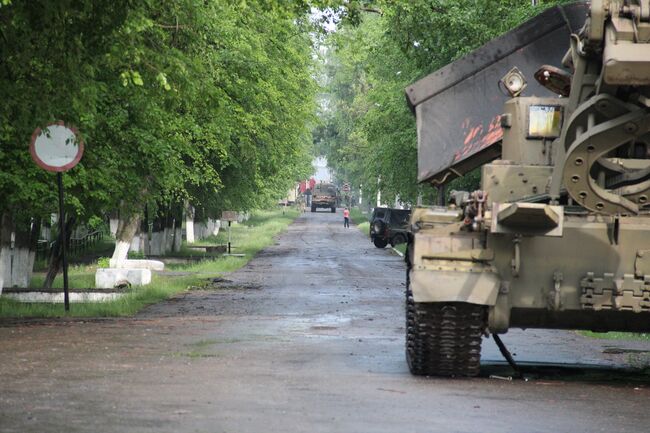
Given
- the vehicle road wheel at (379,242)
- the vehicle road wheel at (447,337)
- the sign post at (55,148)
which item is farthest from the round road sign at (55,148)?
the vehicle road wheel at (379,242)

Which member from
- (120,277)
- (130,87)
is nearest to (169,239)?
(120,277)

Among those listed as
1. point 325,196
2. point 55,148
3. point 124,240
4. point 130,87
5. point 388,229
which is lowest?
point 124,240

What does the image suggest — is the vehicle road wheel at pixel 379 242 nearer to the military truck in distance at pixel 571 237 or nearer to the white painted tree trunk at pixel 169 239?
the white painted tree trunk at pixel 169 239

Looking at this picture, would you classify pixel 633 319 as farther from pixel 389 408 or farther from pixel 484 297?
pixel 389 408

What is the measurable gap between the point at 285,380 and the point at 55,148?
824 centimetres

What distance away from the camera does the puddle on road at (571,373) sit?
12258 millimetres

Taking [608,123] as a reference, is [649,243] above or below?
below

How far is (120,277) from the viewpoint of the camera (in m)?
29.2

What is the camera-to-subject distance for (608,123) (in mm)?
11266

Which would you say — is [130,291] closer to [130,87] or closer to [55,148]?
[55,148]

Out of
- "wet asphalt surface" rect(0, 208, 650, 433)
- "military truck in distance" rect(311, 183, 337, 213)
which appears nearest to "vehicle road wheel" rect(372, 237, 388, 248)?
"wet asphalt surface" rect(0, 208, 650, 433)

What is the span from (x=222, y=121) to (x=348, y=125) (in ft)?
215

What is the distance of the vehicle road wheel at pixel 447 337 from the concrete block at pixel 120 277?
693 inches

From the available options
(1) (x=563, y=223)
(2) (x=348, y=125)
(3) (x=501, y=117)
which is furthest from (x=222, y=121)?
(2) (x=348, y=125)
